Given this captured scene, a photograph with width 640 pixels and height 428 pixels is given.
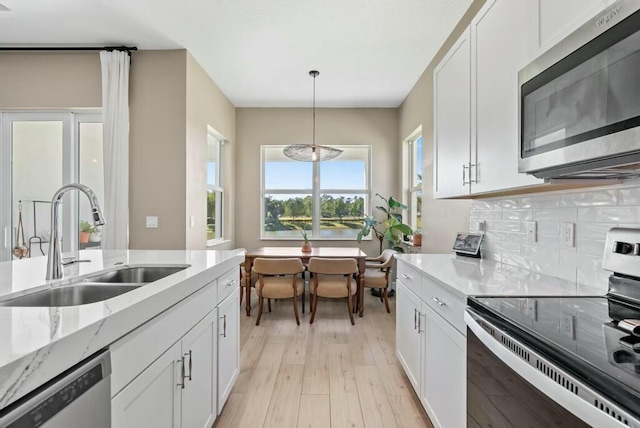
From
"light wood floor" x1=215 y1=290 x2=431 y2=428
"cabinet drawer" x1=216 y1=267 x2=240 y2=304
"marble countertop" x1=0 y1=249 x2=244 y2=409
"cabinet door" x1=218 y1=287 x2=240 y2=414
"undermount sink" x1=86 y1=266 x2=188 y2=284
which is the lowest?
"light wood floor" x1=215 y1=290 x2=431 y2=428

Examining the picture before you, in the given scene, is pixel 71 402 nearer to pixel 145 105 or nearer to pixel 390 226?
pixel 145 105

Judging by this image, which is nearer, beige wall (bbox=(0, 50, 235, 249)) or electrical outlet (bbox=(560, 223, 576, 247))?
electrical outlet (bbox=(560, 223, 576, 247))

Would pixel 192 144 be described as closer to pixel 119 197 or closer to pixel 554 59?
pixel 119 197

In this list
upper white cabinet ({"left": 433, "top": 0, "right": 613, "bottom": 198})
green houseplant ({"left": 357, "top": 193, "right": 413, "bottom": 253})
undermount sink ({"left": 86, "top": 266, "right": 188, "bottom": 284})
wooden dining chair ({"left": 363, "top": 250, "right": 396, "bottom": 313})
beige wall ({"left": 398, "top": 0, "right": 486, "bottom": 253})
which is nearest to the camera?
upper white cabinet ({"left": 433, "top": 0, "right": 613, "bottom": 198})

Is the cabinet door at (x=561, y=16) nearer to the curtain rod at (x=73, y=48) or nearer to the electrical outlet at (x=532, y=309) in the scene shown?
the electrical outlet at (x=532, y=309)

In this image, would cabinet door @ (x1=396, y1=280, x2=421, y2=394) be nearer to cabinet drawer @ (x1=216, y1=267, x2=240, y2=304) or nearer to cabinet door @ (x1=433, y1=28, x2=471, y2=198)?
cabinet door @ (x1=433, y1=28, x2=471, y2=198)

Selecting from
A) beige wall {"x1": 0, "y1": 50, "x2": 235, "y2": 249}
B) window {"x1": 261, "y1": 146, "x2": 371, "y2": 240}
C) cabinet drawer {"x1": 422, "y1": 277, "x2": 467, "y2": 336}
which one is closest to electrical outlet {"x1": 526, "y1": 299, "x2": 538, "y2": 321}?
cabinet drawer {"x1": 422, "y1": 277, "x2": 467, "y2": 336}

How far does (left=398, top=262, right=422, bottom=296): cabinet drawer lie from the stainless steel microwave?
0.95m

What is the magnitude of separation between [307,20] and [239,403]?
307 centimetres

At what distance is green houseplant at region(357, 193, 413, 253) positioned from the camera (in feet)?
14.7

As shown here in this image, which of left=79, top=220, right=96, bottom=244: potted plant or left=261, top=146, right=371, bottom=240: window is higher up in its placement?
left=261, top=146, right=371, bottom=240: window

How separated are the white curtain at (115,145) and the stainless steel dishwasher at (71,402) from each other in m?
2.90

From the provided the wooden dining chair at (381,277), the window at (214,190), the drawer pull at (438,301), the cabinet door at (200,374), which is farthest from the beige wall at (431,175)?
the window at (214,190)

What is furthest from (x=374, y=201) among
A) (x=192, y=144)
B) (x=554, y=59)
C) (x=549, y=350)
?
(x=549, y=350)
